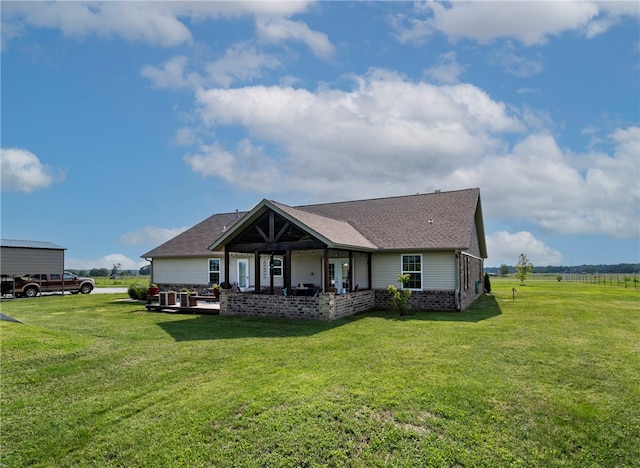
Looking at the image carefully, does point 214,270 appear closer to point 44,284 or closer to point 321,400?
point 44,284

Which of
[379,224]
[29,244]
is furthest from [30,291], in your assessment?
[379,224]

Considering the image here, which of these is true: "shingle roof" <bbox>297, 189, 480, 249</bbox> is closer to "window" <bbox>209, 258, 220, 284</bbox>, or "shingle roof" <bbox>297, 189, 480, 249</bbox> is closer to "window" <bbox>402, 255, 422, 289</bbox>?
"window" <bbox>402, 255, 422, 289</bbox>

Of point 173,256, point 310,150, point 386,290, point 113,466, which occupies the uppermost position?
point 310,150

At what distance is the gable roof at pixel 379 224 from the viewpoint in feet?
49.5

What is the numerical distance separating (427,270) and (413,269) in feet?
2.01

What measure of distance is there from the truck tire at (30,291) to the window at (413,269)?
23.8m

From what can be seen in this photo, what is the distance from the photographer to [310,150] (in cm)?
2177

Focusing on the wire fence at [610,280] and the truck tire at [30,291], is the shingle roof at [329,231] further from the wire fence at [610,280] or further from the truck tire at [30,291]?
the wire fence at [610,280]

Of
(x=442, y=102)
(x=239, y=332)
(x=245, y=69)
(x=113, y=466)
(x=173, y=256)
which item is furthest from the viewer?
(x=173, y=256)

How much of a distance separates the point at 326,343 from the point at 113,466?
5707 mm

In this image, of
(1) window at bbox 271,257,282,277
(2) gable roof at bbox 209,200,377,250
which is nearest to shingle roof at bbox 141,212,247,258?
(1) window at bbox 271,257,282,277

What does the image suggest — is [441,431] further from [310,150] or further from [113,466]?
[310,150]

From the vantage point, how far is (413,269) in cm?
1714

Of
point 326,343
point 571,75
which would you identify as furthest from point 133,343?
point 571,75
